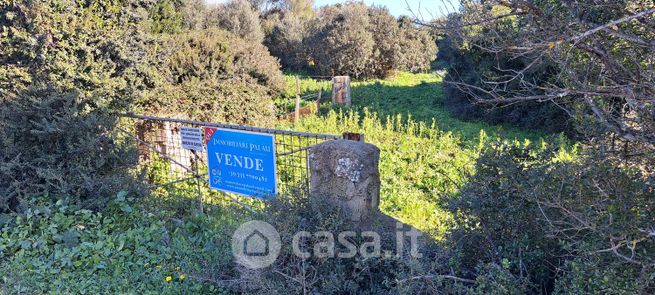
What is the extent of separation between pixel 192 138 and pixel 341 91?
10.7 meters

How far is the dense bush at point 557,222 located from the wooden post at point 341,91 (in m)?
12.3

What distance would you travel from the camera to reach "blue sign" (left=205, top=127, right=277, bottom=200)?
4824 millimetres

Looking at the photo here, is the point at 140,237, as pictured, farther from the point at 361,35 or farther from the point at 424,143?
the point at 361,35

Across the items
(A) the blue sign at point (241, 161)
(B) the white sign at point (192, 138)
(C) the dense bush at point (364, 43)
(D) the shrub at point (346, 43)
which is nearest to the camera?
(A) the blue sign at point (241, 161)

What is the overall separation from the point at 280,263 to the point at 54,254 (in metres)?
2.40

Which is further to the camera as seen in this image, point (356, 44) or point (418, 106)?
point (356, 44)

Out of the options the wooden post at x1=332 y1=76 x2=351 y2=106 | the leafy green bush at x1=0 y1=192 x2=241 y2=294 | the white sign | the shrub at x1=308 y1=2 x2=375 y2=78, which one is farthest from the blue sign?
the shrub at x1=308 y1=2 x2=375 y2=78

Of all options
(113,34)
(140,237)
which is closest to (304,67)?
(113,34)

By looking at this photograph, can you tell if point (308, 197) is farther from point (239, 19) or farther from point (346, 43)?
point (239, 19)

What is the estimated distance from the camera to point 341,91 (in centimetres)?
1573

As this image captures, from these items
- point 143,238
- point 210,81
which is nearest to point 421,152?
point 210,81

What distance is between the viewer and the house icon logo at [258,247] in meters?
3.42

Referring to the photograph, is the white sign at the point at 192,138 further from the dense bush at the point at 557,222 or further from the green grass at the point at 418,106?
the green grass at the point at 418,106

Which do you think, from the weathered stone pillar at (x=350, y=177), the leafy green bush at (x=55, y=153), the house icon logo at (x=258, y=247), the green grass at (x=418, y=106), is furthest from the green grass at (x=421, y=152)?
the leafy green bush at (x=55, y=153)
